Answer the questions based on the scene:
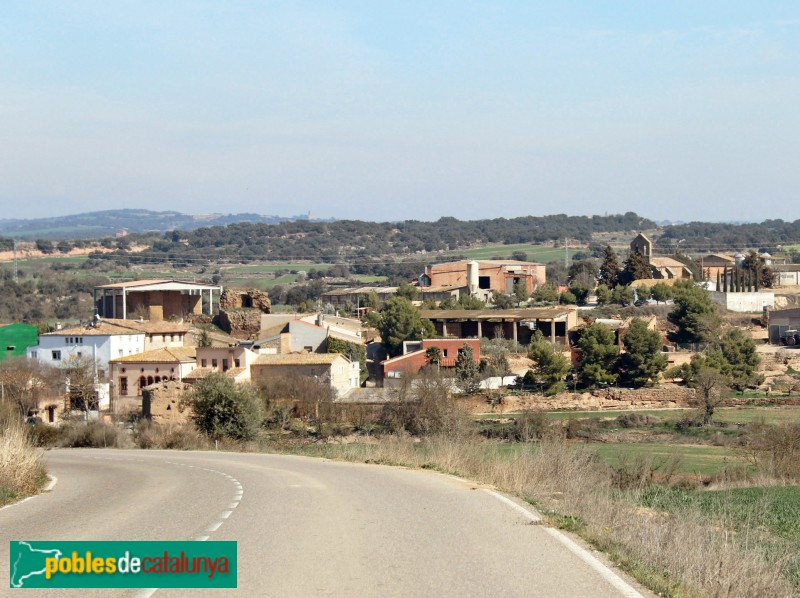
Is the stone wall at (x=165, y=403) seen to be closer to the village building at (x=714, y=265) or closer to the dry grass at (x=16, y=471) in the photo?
the dry grass at (x=16, y=471)

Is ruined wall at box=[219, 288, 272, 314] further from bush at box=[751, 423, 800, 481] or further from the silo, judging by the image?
bush at box=[751, 423, 800, 481]

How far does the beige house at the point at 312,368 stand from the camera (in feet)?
172

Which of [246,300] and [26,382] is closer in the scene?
[26,382]

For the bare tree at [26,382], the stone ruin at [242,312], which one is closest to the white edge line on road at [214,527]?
the bare tree at [26,382]

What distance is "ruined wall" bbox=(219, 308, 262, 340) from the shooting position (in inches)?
2664

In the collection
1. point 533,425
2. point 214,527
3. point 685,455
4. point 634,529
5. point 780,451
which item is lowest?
point 685,455

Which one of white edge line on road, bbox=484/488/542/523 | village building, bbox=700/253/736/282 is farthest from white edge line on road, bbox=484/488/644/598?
village building, bbox=700/253/736/282

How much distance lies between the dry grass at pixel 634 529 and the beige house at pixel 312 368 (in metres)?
33.6

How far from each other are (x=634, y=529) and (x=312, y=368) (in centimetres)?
4334

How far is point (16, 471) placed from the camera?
14289 millimetres

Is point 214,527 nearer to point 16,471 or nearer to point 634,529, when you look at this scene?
point 634,529

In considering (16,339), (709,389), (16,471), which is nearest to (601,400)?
(709,389)

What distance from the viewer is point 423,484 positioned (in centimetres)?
1526

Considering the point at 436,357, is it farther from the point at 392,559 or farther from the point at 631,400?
the point at 392,559
